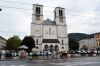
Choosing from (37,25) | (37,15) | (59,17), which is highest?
(37,15)

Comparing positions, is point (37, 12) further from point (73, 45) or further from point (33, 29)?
point (73, 45)

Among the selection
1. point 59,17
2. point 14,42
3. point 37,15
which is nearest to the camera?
point 37,15

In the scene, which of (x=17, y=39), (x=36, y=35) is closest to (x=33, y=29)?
(x=36, y=35)

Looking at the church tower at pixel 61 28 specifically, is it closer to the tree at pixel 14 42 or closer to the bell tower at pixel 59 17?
the bell tower at pixel 59 17

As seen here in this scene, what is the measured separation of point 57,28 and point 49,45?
411 inches

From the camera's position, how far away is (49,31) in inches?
4574

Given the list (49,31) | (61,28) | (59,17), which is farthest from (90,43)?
(49,31)

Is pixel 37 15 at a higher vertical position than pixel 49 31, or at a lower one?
higher

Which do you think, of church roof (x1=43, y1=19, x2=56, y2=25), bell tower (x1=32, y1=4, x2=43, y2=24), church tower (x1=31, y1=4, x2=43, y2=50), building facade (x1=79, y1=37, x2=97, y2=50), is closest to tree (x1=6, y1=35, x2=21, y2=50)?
church tower (x1=31, y1=4, x2=43, y2=50)

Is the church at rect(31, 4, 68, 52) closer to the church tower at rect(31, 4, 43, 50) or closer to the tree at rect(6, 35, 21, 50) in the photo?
the church tower at rect(31, 4, 43, 50)

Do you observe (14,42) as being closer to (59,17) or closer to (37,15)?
(37,15)

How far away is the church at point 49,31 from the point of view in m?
112

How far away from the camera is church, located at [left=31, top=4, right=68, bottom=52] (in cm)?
11150

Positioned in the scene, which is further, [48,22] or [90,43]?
[90,43]
